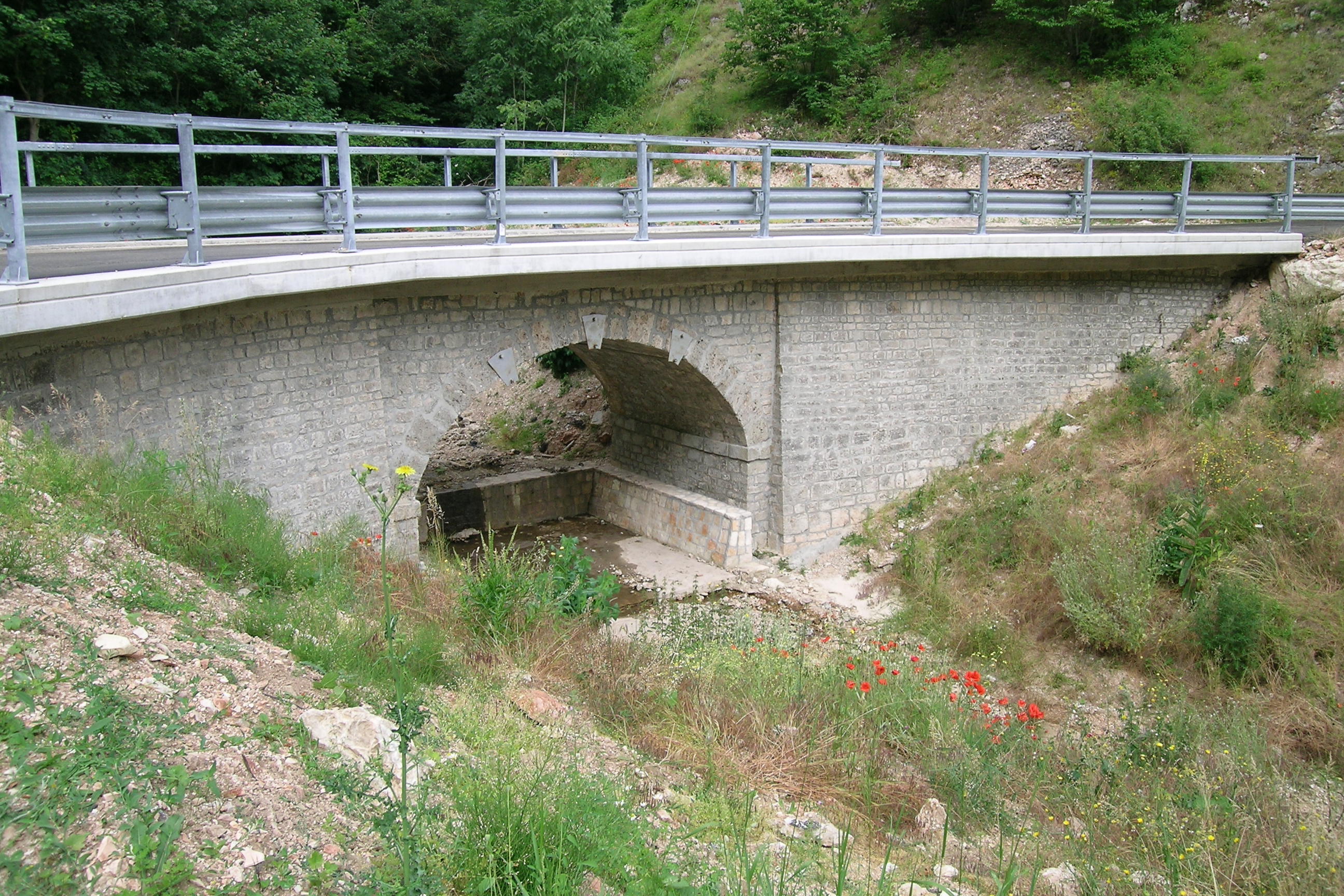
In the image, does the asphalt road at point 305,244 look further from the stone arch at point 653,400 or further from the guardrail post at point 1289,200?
the stone arch at point 653,400

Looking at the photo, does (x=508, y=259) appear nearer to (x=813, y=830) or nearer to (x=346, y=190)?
(x=346, y=190)

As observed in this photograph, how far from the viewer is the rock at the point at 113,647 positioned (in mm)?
3846

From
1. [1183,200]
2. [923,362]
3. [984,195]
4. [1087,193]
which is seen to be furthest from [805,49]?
[984,195]

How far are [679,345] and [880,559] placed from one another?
12.2 ft

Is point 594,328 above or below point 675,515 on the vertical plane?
above

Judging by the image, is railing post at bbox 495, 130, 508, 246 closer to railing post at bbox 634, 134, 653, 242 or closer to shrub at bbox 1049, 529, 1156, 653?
railing post at bbox 634, 134, 653, 242

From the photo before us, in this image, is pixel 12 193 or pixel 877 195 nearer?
pixel 12 193

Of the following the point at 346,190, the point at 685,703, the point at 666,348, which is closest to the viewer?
the point at 685,703

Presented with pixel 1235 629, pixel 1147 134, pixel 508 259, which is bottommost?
pixel 1235 629

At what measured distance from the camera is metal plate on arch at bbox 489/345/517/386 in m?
9.86

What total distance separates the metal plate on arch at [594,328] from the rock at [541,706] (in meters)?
5.50

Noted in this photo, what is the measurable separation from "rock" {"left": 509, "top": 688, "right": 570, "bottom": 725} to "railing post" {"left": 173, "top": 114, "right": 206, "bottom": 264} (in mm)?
3831

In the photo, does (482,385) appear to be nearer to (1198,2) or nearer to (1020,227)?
(1020,227)

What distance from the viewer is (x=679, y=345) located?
11172 mm
